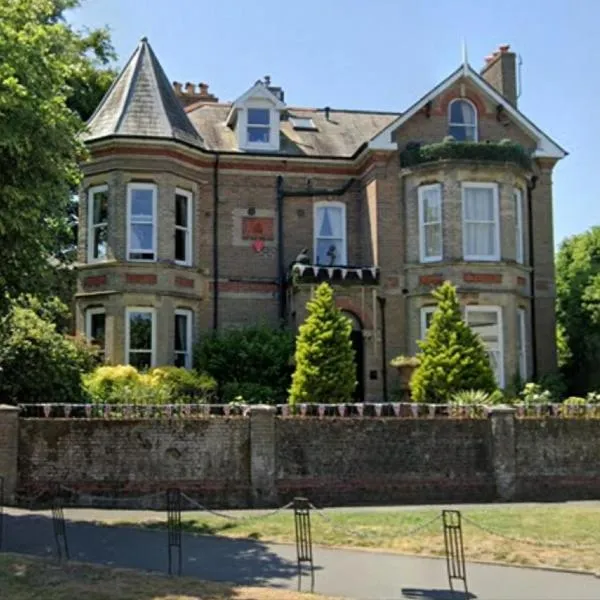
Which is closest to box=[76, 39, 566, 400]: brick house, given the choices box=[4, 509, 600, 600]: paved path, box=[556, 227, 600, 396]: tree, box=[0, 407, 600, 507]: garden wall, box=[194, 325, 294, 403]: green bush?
box=[194, 325, 294, 403]: green bush

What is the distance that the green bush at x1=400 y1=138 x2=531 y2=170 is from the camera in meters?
25.9

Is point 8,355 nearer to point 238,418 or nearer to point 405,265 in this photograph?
point 238,418

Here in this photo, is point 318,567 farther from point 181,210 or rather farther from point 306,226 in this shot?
point 306,226

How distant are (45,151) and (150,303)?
38.6ft

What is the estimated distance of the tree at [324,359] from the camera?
72.3 ft

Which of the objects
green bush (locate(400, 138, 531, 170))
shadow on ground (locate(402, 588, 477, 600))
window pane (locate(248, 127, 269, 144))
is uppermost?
window pane (locate(248, 127, 269, 144))

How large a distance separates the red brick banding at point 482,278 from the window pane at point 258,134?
8.08 m

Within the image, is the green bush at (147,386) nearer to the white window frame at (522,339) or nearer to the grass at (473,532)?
A: the grass at (473,532)

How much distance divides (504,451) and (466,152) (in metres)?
10.9

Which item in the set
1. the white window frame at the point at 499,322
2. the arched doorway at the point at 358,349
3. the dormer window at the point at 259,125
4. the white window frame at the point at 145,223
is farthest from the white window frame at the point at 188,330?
the white window frame at the point at 499,322

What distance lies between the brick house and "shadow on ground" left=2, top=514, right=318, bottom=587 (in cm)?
1164

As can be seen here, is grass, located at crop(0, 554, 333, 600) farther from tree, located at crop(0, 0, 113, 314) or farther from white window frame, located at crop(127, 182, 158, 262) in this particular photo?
white window frame, located at crop(127, 182, 158, 262)

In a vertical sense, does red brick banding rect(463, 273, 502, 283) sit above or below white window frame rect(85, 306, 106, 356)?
above

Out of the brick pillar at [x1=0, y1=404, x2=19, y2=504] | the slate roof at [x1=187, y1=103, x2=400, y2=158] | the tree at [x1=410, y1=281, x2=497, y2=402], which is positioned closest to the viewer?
the brick pillar at [x1=0, y1=404, x2=19, y2=504]
